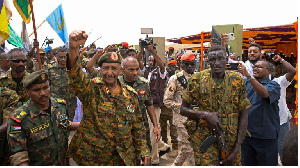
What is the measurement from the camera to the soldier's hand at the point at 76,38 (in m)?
2.58

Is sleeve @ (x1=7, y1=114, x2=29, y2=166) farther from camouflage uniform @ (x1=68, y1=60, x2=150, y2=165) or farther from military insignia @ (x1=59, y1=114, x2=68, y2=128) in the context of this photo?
camouflage uniform @ (x1=68, y1=60, x2=150, y2=165)

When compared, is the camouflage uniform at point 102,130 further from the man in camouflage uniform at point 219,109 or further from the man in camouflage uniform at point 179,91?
the man in camouflage uniform at point 179,91

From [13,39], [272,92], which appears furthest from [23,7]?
[272,92]

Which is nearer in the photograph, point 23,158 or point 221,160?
point 23,158

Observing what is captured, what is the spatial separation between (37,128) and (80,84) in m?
0.59

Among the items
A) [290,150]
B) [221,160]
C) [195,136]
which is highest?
[290,150]

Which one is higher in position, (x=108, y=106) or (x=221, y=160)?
(x=108, y=106)

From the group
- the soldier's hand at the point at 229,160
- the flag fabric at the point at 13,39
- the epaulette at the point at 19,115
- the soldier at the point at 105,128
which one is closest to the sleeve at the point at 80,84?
the soldier at the point at 105,128

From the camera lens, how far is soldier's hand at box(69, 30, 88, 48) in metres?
2.58

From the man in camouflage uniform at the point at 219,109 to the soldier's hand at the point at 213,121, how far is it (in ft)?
0.05

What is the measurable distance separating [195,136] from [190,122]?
183mm

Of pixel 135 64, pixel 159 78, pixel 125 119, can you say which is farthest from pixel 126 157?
pixel 159 78

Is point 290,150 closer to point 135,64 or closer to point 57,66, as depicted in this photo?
point 135,64

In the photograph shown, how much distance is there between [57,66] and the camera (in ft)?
21.7
